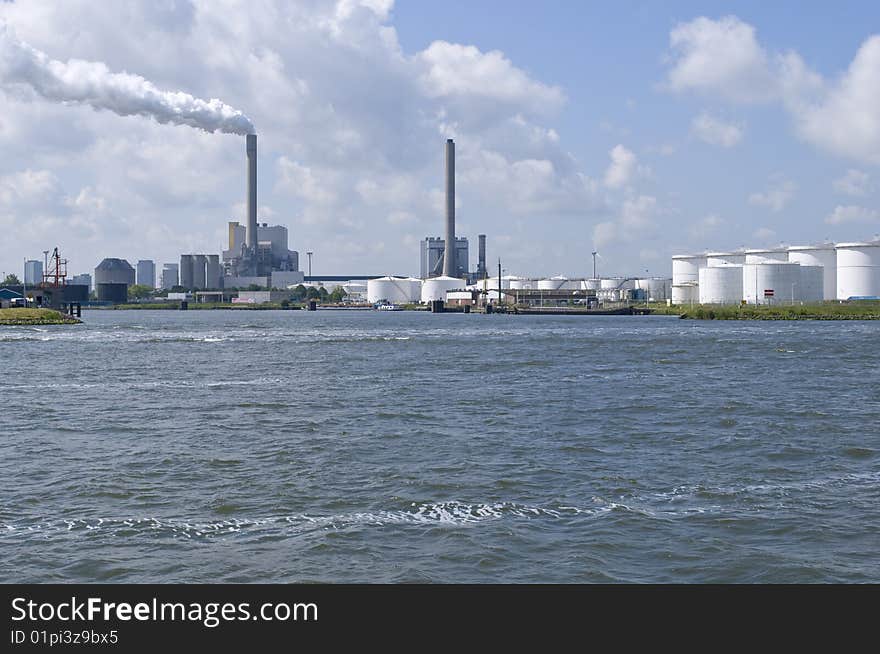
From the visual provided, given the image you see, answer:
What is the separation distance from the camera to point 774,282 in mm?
126625

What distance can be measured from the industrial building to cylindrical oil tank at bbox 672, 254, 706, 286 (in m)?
24.8

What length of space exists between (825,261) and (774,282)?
14.6 m

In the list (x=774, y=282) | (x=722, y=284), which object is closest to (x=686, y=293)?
(x=722, y=284)

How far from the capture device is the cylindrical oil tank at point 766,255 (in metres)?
143

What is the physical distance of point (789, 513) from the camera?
560 inches

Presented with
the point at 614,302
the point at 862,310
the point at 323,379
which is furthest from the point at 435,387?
the point at 614,302

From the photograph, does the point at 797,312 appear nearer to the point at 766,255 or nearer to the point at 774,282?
the point at 774,282

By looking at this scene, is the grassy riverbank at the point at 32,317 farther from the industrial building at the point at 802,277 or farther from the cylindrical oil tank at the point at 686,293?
the cylindrical oil tank at the point at 686,293

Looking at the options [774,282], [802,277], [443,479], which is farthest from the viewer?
[802,277]

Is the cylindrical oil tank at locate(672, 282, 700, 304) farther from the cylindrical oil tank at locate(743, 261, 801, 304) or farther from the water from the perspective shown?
the water

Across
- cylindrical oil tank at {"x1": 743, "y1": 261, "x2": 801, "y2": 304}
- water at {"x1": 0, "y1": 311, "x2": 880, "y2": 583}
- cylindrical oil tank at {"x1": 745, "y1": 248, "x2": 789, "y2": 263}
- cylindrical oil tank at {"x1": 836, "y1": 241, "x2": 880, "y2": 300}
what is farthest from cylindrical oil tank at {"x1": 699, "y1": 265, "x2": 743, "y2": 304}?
water at {"x1": 0, "y1": 311, "x2": 880, "y2": 583}

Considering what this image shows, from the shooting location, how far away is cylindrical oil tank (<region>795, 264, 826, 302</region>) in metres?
128

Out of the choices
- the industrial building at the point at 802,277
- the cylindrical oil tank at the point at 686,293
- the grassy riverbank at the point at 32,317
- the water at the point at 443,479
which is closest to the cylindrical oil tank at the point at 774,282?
the industrial building at the point at 802,277
